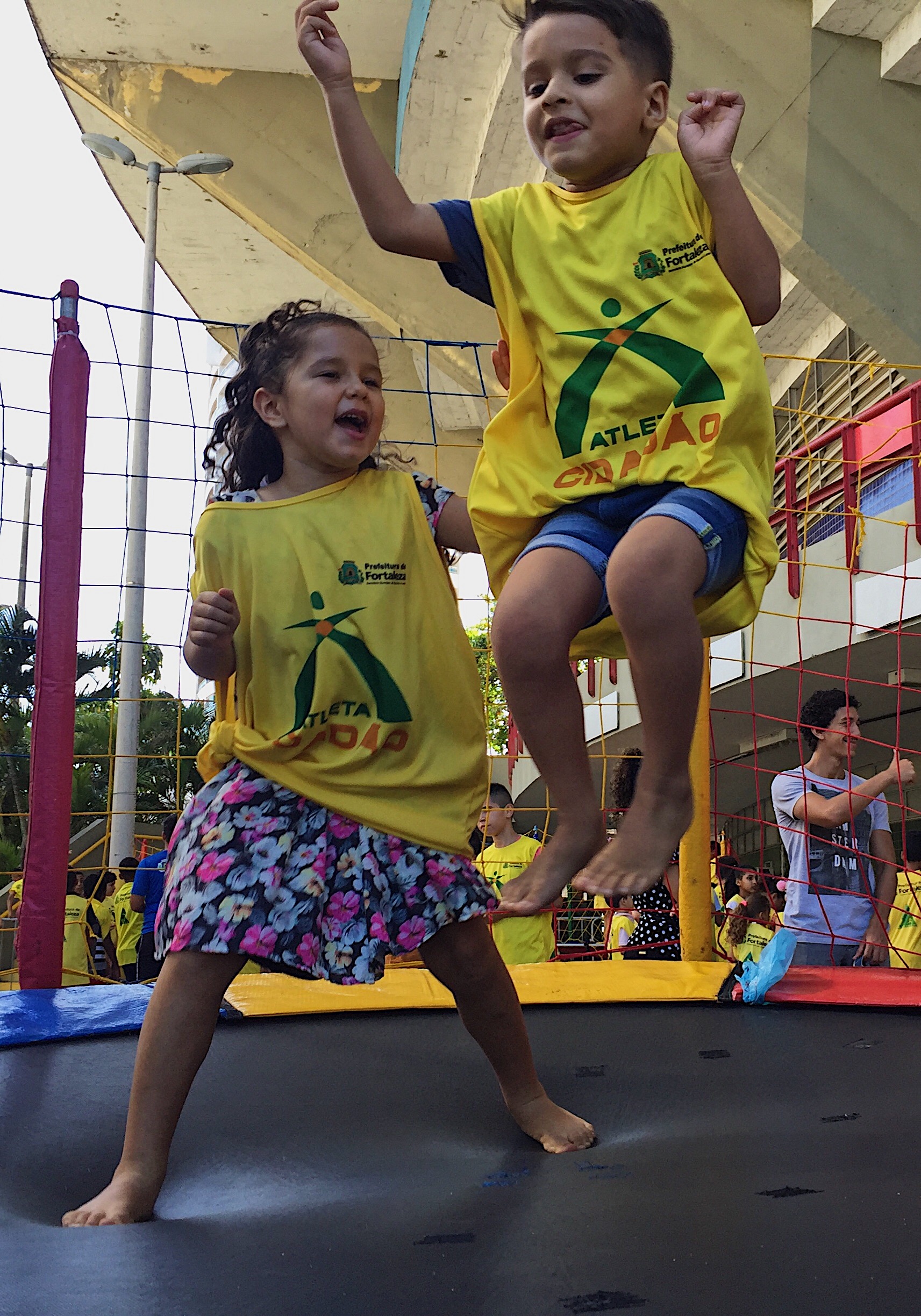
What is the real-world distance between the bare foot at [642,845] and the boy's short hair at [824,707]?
2.42 meters

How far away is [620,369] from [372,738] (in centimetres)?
65

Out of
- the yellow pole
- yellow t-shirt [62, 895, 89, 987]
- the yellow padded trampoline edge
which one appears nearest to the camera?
the yellow padded trampoline edge

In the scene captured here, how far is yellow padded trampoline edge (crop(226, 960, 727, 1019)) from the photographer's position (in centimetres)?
254

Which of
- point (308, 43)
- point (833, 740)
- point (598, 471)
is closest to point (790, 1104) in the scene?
point (598, 471)

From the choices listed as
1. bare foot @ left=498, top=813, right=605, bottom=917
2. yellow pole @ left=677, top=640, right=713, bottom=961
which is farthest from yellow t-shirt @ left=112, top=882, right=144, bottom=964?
bare foot @ left=498, top=813, right=605, bottom=917

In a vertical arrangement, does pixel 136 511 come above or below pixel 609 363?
above

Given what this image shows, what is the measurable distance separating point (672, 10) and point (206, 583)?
202 inches

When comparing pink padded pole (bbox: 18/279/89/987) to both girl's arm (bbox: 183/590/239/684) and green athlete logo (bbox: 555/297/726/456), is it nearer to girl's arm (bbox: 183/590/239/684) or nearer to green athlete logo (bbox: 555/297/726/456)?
girl's arm (bbox: 183/590/239/684)

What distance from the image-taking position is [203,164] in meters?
8.34

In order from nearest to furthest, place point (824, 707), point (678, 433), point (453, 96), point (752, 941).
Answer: point (678, 433)
point (824, 707)
point (752, 941)
point (453, 96)

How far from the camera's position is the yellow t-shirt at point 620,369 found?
4.94ft

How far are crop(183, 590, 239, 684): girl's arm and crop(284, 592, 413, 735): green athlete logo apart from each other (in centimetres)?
10

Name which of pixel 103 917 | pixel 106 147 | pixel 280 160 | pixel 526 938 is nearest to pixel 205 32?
pixel 280 160

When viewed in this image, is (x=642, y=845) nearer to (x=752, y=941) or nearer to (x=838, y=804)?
(x=838, y=804)
